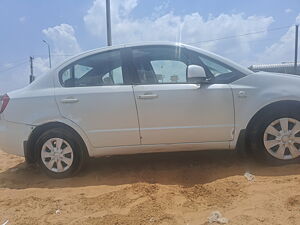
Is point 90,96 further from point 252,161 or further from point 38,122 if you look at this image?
point 252,161

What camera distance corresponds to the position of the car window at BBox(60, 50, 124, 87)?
402cm

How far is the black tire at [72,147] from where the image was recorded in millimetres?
3946

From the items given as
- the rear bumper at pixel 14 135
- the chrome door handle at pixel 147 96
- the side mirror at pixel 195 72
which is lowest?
the rear bumper at pixel 14 135

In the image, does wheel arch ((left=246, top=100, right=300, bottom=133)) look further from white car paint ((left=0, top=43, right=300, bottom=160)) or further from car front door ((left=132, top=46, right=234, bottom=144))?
car front door ((left=132, top=46, right=234, bottom=144))

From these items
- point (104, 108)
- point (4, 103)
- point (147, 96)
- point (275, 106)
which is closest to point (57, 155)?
point (104, 108)

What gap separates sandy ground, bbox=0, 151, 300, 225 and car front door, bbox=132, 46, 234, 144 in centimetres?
47

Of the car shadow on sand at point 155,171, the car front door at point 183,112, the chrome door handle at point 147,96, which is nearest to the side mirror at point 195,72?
the car front door at point 183,112

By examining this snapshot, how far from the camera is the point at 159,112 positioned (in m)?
3.88

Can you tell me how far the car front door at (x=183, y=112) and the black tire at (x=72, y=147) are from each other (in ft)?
2.71

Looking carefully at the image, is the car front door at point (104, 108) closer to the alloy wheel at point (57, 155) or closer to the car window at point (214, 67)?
the alloy wheel at point (57, 155)

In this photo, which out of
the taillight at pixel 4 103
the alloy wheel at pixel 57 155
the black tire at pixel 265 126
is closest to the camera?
the black tire at pixel 265 126

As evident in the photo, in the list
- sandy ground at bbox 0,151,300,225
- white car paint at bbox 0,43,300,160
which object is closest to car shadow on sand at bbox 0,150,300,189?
sandy ground at bbox 0,151,300,225

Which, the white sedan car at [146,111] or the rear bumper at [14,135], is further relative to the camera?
the rear bumper at [14,135]

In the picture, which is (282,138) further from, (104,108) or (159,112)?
(104,108)
